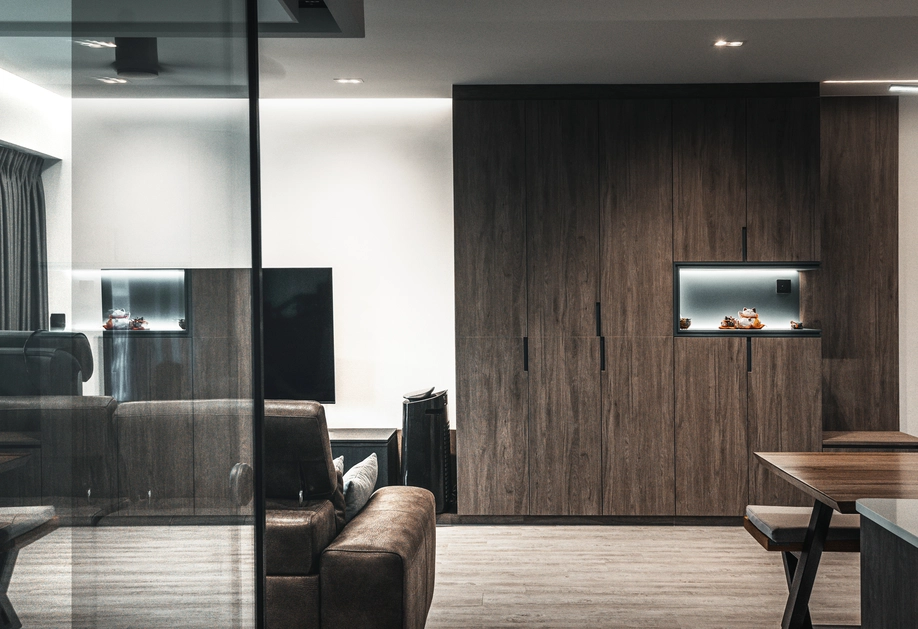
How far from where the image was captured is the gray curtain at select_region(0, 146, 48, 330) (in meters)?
0.68

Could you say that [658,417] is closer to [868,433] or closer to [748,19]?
[868,433]

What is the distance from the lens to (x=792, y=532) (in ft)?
9.48

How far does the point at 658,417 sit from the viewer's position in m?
4.59

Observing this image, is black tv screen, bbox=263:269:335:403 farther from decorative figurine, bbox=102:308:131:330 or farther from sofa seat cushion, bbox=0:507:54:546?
sofa seat cushion, bbox=0:507:54:546

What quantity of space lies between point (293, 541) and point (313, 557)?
86mm

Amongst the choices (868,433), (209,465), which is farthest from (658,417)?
(209,465)

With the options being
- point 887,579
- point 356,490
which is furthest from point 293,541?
point 887,579

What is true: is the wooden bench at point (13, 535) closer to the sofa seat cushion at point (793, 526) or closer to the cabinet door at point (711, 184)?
the sofa seat cushion at point (793, 526)

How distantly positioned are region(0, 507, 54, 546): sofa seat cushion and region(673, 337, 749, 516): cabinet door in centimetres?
423

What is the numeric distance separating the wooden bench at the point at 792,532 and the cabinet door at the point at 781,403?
1473mm

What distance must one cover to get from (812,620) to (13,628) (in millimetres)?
3244

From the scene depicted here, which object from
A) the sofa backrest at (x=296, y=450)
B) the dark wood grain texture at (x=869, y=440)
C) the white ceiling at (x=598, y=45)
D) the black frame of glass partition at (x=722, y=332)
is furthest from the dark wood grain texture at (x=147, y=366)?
the dark wood grain texture at (x=869, y=440)

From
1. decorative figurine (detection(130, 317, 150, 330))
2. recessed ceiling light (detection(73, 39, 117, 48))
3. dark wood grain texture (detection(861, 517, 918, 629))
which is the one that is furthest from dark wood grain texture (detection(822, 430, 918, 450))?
recessed ceiling light (detection(73, 39, 117, 48))

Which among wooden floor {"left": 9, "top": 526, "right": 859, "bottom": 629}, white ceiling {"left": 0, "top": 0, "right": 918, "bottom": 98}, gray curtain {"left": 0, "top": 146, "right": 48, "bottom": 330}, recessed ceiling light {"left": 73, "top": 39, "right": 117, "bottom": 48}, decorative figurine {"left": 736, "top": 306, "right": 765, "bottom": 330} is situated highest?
white ceiling {"left": 0, "top": 0, "right": 918, "bottom": 98}
